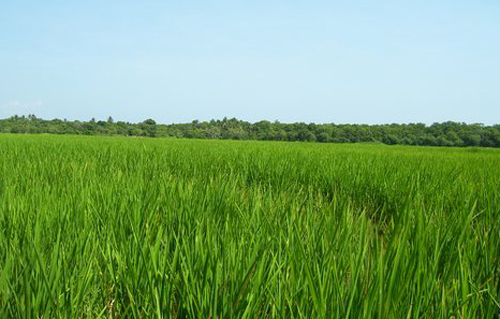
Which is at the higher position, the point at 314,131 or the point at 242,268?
the point at 314,131

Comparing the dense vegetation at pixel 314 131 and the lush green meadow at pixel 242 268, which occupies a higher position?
the dense vegetation at pixel 314 131

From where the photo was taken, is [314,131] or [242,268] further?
[314,131]

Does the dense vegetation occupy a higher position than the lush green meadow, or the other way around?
the dense vegetation

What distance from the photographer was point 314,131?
7419 cm

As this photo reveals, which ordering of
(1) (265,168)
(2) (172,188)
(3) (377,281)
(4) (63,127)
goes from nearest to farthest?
1. (3) (377,281)
2. (2) (172,188)
3. (1) (265,168)
4. (4) (63,127)

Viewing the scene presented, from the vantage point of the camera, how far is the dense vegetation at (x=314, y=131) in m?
58.8

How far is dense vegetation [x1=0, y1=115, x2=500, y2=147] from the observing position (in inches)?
2313

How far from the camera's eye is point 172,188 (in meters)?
1.97

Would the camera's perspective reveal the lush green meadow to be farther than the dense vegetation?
No

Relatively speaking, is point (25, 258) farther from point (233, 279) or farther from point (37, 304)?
point (233, 279)

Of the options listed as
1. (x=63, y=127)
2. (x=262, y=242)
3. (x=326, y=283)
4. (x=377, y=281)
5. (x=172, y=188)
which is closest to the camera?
(x=377, y=281)

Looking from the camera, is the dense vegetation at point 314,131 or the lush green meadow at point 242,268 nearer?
the lush green meadow at point 242,268

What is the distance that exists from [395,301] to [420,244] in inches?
7.1

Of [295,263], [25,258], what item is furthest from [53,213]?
[295,263]
